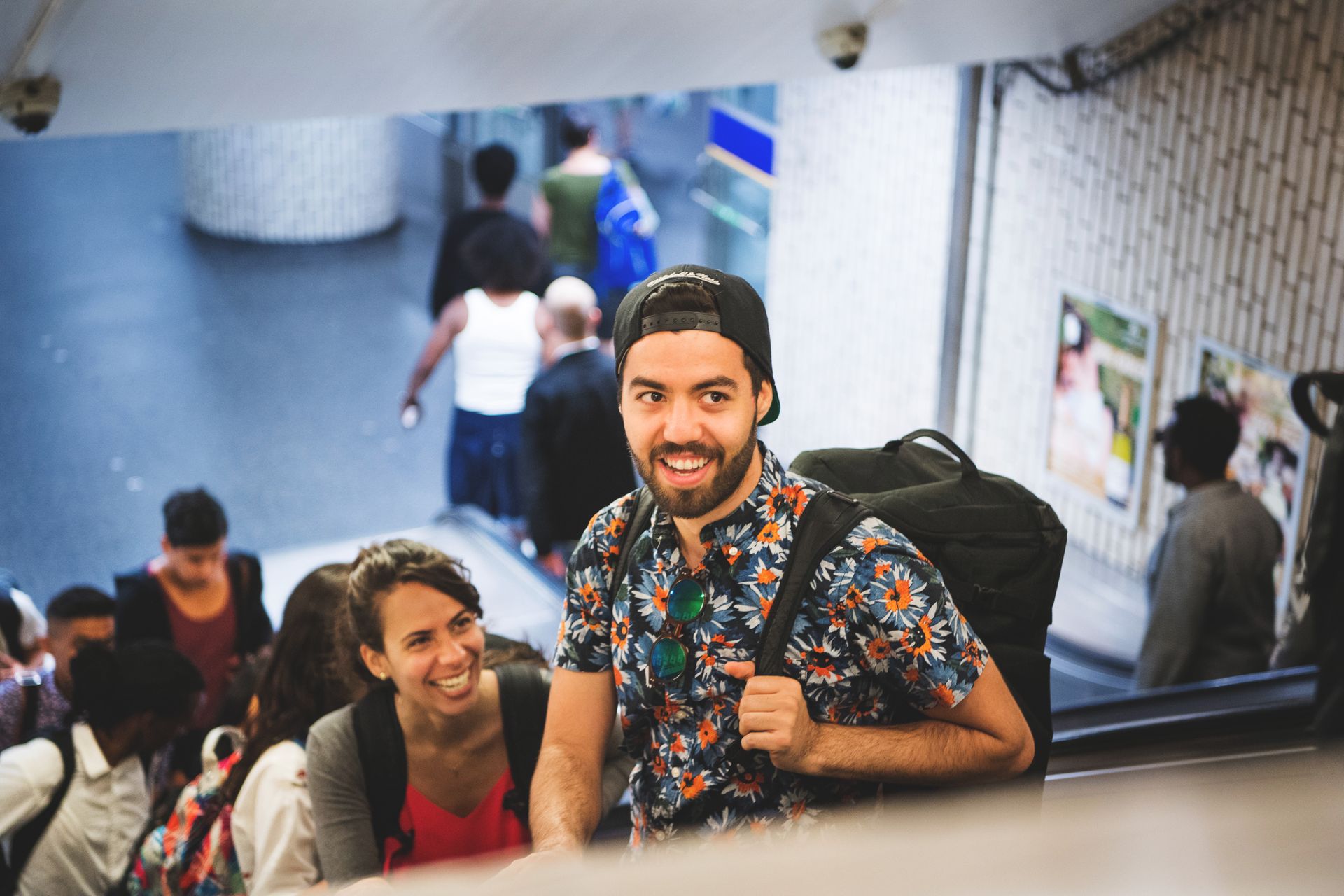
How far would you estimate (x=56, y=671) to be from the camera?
4.41m

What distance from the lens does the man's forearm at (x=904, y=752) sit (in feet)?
6.35

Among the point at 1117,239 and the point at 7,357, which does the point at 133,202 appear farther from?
the point at 1117,239

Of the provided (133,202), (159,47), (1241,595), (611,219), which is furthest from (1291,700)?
(133,202)

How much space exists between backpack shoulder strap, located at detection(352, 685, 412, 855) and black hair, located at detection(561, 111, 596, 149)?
Result: 22.6ft

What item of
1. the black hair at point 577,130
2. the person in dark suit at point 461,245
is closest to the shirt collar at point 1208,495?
the person in dark suit at point 461,245

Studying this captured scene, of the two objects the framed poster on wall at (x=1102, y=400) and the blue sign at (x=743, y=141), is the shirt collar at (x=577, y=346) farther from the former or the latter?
the blue sign at (x=743, y=141)

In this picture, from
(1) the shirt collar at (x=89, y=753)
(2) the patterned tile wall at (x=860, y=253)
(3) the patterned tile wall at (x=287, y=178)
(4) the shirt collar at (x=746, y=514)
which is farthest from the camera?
(3) the patterned tile wall at (x=287, y=178)

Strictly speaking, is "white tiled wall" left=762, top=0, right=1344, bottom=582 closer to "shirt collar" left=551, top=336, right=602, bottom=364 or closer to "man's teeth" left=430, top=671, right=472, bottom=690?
"shirt collar" left=551, top=336, right=602, bottom=364

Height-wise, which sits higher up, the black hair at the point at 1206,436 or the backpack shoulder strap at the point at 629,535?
the black hair at the point at 1206,436

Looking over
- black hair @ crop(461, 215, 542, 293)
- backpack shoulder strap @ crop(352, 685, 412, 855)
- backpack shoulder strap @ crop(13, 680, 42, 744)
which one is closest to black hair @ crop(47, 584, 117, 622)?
backpack shoulder strap @ crop(13, 680, 42, 744)

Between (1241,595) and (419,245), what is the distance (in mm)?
9838

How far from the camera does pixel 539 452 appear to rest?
625cm

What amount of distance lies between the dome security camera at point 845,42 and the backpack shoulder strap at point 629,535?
3786 mm

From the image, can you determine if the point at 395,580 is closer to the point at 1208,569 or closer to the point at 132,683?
the point at 132,683
